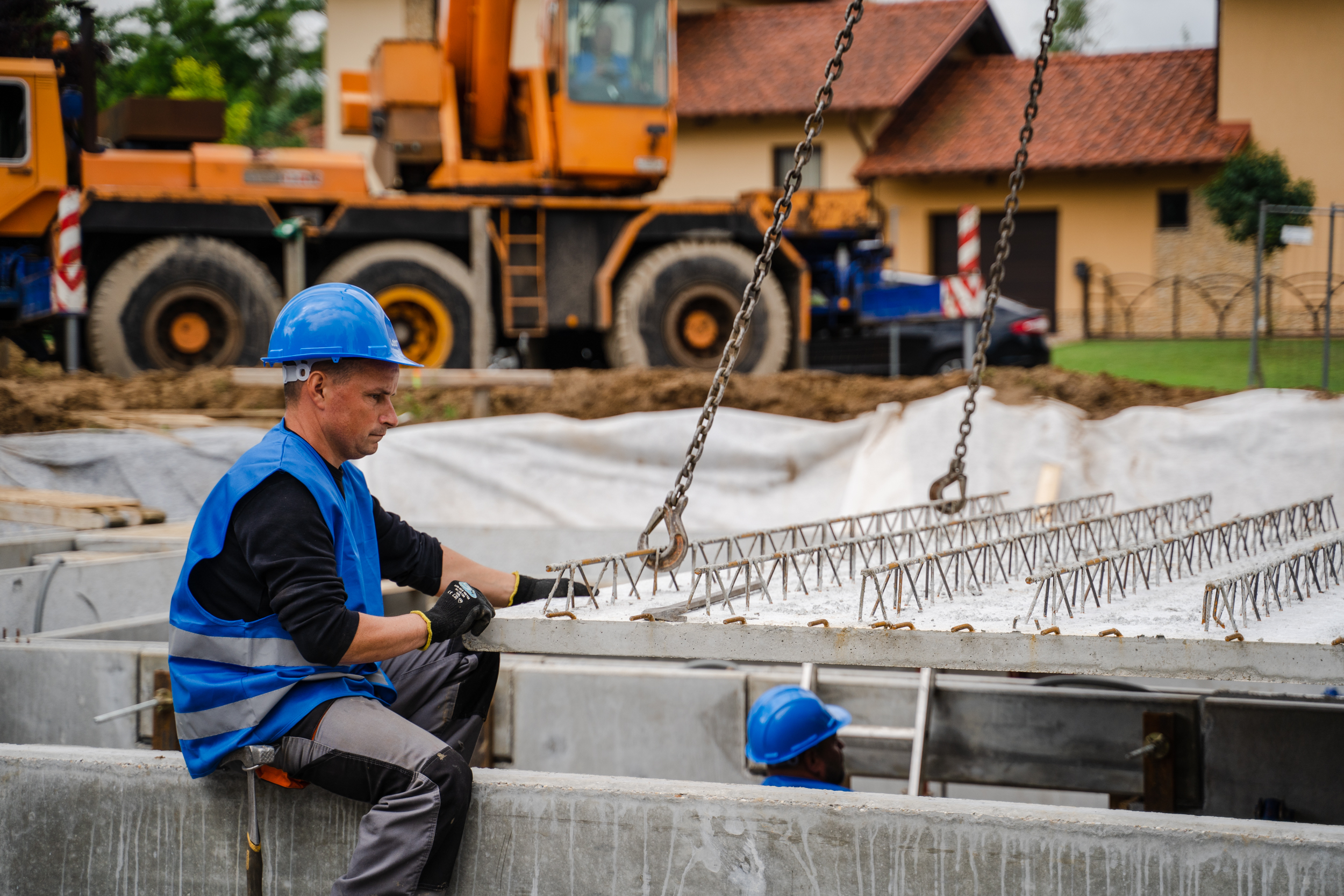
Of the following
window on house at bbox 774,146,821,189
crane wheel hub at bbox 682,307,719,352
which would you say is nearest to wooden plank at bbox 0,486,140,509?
crane wheel hub at bbox 682,307,719,352

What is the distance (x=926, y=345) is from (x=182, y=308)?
7.63m

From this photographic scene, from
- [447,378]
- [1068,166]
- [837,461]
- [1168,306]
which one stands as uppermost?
[1068,166]

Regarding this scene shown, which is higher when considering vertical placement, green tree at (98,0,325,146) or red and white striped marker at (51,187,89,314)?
green tree at (98,0,325,146)

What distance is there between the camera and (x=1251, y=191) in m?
21.5

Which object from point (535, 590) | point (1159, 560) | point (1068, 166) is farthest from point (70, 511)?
point (1068, 166)

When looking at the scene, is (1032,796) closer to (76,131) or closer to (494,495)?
(494,495)

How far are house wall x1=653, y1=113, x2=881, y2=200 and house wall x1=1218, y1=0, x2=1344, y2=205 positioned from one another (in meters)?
7.11

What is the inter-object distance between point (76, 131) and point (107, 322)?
1.73m

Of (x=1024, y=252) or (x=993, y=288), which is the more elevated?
(x=1024, y=252)

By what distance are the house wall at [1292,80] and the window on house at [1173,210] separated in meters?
1.80

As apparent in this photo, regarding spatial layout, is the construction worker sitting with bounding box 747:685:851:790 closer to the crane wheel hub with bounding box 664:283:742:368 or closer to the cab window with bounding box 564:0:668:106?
the crane wheel hub with bounding box 664:283:742:368

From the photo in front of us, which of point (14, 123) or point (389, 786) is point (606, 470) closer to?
point (389, 786)

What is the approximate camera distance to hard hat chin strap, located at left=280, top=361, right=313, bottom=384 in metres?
2.91

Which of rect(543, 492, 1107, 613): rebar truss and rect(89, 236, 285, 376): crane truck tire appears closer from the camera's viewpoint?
rect(543, 492, 1107, 613): rebar truss
